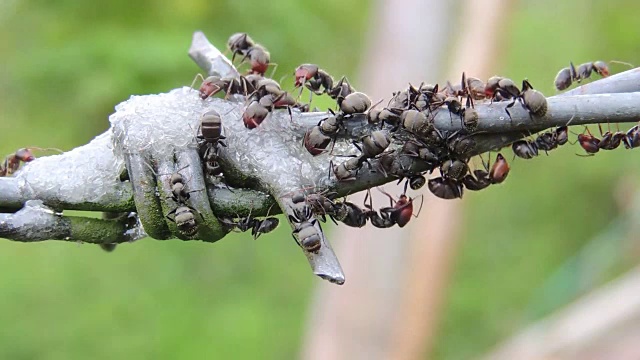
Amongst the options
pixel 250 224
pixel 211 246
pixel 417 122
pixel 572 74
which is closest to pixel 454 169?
pixel 417 122

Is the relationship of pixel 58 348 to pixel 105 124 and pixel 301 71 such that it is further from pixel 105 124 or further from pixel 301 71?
pixel 301 71

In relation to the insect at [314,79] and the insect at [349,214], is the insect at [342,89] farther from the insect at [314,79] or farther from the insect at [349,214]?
the insect at [349,214]

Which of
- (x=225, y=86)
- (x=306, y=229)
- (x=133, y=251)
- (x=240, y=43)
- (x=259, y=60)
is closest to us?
(x=306, y=229)

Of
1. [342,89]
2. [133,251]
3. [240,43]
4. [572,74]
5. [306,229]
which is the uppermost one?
[133,251]

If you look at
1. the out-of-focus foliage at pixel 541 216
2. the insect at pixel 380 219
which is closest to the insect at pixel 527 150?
the insect at pixel 380 219

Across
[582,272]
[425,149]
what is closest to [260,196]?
[425,149]

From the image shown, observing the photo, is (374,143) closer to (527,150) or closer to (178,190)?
(178,190)
